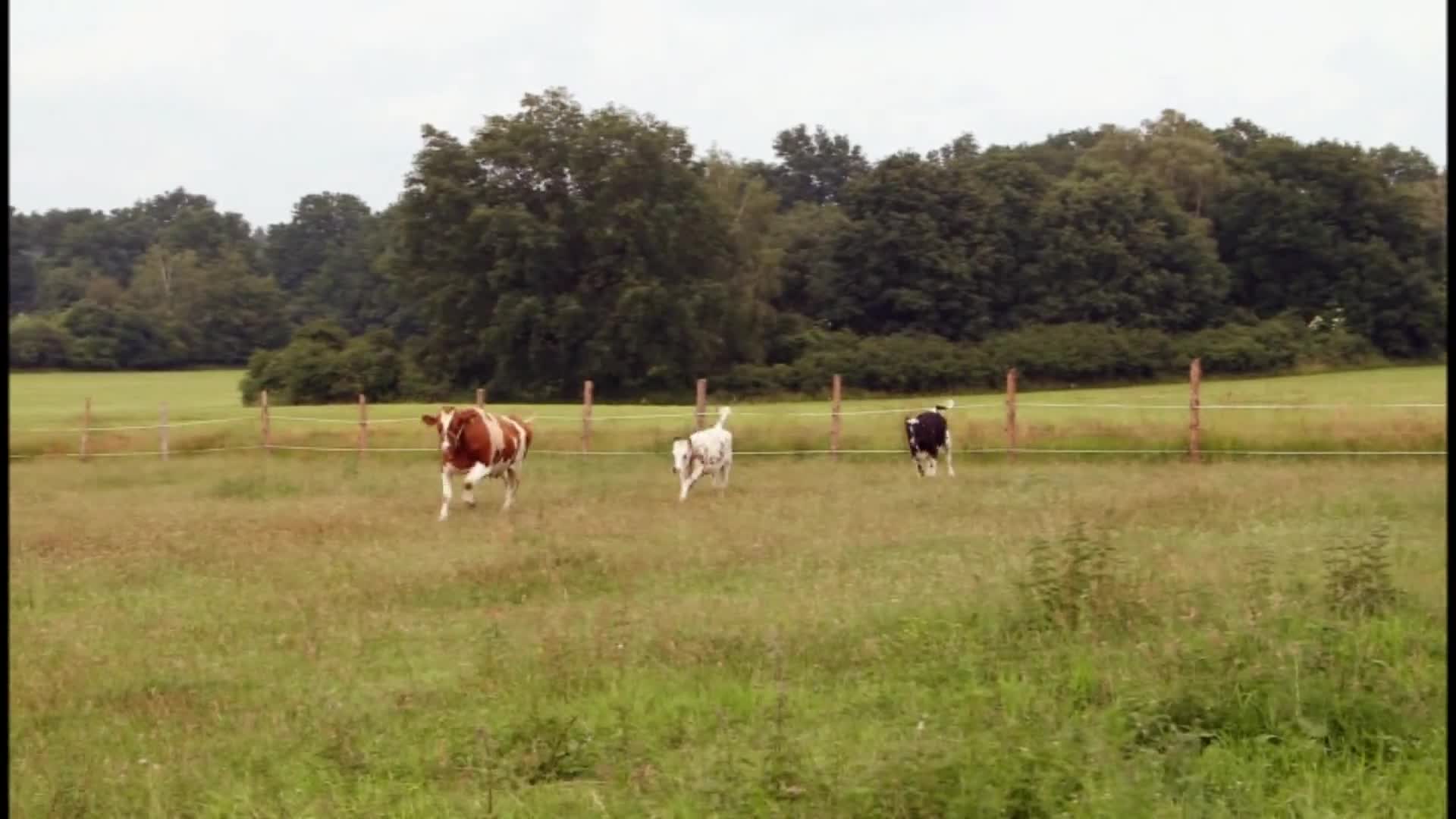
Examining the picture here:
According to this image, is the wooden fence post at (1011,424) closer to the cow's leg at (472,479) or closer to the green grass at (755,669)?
the green grass at (755,669)

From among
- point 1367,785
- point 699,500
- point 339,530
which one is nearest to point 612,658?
point 1367,785

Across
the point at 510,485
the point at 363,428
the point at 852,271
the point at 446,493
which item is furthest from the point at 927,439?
the point at 852,271

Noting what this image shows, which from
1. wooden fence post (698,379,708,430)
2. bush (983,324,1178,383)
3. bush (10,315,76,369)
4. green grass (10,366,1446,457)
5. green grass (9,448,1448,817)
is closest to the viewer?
green grass (9,448,1448,817)

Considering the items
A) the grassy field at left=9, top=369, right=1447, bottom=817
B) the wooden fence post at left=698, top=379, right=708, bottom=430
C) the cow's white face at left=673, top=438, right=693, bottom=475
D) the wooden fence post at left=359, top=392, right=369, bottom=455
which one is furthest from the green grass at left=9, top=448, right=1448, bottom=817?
the wooden fence post at left=359, top=392, right=369, bottom=455

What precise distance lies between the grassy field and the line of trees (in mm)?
39281

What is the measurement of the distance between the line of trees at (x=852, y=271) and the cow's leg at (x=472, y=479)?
116 ft

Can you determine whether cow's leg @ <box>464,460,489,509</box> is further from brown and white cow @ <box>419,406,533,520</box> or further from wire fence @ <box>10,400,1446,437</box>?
wire fence @ <box>10,400,1446,437</box>

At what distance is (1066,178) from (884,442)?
42.5 meters

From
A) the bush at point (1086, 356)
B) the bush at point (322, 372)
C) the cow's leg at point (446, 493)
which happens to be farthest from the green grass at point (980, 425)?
the cow's leg at point (446, 493)

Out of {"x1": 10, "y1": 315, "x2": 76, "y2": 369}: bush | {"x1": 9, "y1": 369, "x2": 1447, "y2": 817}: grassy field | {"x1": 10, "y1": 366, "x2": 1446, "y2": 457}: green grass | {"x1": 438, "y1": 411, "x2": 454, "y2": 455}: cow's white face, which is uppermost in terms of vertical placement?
{"x1": 10, "y1": 315, "x2": 76, "y2": 369}: bush

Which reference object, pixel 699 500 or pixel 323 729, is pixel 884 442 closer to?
pixel 699 500

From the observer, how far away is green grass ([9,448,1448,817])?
5125 mm

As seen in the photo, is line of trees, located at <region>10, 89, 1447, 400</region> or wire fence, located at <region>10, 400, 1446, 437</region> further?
line of trees, located at <region>10, 89, 1447, 400</region>

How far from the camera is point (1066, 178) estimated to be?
63.8 m
